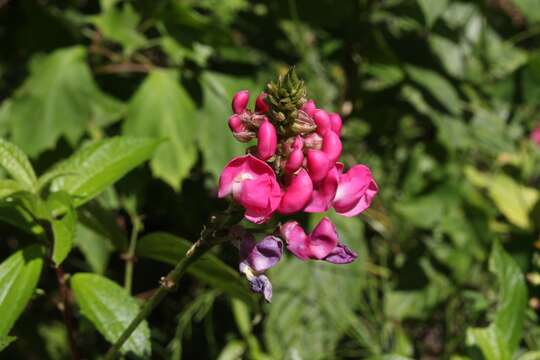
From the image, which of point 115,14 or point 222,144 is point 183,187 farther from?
point 115,14

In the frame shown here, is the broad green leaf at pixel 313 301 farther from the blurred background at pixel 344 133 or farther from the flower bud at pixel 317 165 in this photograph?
the flower bud at pixel 317 165

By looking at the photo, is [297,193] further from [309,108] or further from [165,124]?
[165,124]

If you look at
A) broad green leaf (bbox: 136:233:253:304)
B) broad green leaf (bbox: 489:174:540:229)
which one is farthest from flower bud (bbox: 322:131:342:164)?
broad green leaf (bbox: 489:174:540:229)

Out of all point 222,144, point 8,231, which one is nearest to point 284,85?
point 222,144

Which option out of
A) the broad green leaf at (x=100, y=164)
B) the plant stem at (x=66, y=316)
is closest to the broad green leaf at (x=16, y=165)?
the broad green leaf at (x=100, y=164)

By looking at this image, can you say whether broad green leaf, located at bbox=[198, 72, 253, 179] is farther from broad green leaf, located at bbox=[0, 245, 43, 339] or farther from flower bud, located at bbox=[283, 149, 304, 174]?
flower bud, located at bbox=[283, 149, 304, 174]

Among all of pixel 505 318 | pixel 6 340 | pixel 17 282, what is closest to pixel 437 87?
pixel 505 318
